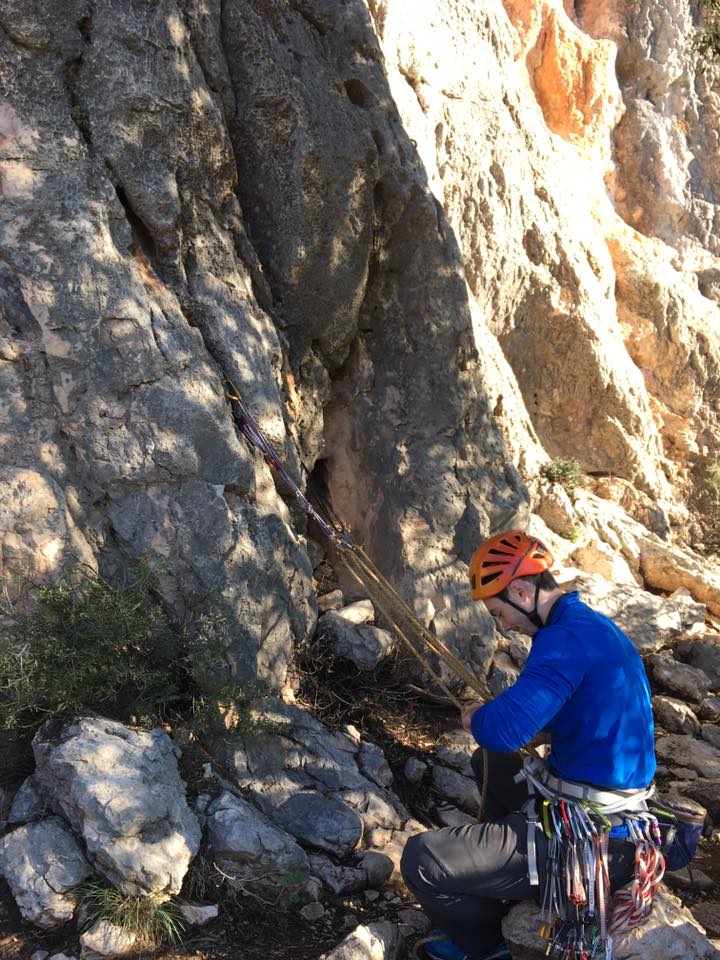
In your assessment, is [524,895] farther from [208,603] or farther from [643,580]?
[643,580]

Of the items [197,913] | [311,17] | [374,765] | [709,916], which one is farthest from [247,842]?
[311,17]

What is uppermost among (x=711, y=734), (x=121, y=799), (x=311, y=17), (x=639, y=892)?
(x=311, y=17)

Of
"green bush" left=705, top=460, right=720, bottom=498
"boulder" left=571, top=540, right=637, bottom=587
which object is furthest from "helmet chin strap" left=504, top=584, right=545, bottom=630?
"green bush" left=705, top=460, right=720, bottom=498

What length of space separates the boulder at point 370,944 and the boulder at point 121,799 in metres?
0.65

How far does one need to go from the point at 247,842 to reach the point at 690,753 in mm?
3255

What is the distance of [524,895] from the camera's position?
2996 mm

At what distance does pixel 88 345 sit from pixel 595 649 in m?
2.68

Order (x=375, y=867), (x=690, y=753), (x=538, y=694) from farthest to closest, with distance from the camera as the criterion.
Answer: (x=690, y=753) < (x=375, y=867) < (x=538, y=694)

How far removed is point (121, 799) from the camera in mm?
3105

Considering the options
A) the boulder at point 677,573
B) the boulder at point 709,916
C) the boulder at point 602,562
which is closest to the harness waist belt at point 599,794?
the boulder at point 709,916

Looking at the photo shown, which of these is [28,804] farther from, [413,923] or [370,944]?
[413,923]

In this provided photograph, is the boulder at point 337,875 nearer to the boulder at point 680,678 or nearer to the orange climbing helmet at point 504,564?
the orange climbing helmet at point 504,564

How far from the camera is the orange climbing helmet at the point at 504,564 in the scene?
3109 millimetres

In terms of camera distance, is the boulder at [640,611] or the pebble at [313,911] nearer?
the pebble at [313,911]
